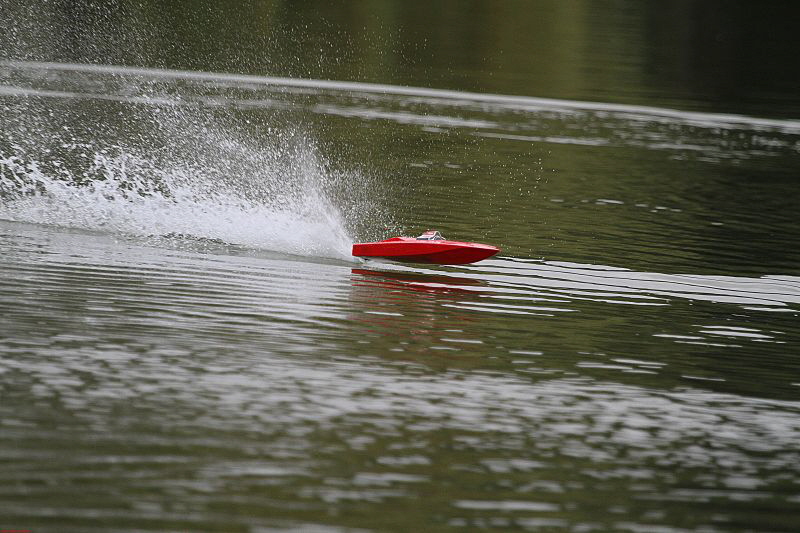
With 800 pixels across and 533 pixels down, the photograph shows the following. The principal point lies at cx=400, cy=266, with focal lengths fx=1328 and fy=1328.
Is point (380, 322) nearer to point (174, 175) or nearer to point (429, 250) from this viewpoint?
point (429, 250)

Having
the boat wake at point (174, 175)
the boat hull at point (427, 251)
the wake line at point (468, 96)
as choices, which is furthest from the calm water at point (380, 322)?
the wake line at point (468, 96)

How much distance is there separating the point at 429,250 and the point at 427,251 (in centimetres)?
5

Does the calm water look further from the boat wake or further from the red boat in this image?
the red boat

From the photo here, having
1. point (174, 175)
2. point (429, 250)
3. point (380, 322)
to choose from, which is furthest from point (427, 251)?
point (174, 175)

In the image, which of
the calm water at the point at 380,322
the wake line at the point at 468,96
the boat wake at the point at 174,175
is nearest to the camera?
the calm water at the point at 380,322

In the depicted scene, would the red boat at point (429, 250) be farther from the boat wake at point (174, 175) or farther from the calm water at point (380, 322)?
the boat wake at point (174, 175)

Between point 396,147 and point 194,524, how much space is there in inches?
1335

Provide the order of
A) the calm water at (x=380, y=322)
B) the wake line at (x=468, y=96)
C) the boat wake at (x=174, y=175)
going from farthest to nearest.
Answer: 1. the wake line at (x=468, y=96)
2. the boat wake at (x=174, y=175)
3. the calm water at (x=380, y=322)

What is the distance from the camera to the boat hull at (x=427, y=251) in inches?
967

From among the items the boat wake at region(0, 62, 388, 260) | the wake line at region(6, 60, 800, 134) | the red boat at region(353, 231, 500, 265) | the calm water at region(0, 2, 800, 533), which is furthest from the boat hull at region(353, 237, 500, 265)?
the wake line at region(6, 60, 800, 134)

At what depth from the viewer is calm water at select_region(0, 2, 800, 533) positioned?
1380cm

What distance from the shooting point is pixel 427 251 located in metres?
24.6

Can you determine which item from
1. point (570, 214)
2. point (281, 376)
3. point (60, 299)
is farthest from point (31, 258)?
point (570, 214)

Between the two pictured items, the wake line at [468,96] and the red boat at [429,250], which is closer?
the red boat at [429,250]
